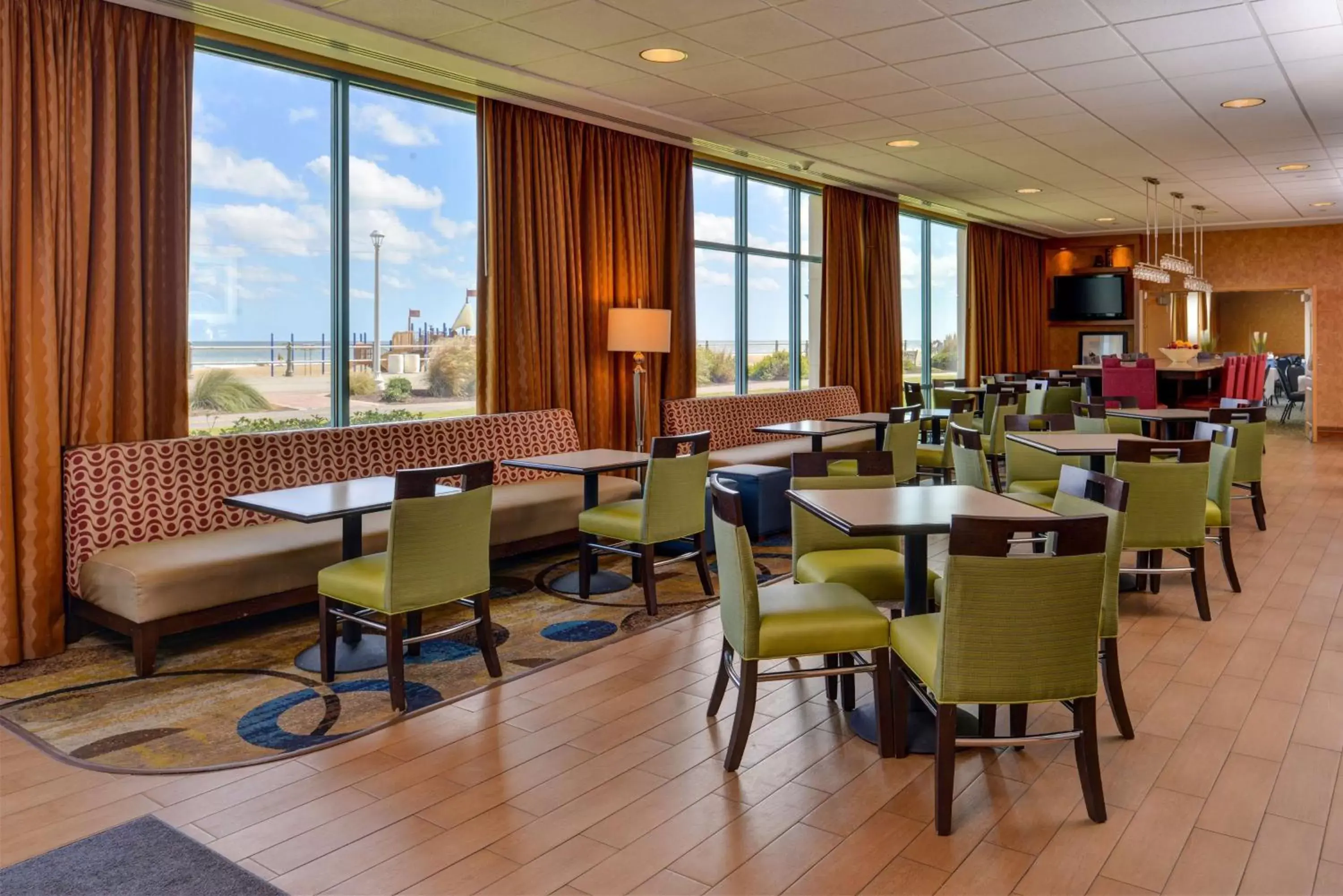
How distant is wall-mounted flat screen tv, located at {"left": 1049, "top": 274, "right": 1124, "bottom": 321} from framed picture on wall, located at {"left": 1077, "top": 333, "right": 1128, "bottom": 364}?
29 centimetres

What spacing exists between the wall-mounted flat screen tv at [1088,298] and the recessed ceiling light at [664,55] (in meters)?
12.3

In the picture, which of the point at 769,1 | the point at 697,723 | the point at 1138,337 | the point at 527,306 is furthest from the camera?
the point at 1138,337

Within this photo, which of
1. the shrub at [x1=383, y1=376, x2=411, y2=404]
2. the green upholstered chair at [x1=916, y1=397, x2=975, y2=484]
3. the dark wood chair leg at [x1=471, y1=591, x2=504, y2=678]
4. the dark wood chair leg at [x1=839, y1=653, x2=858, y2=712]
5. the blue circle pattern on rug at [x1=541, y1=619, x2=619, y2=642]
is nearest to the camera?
the dark wood chair leg at [x1=839, y1=653, x2=858, y2=712]

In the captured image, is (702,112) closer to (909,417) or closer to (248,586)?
(909,417)

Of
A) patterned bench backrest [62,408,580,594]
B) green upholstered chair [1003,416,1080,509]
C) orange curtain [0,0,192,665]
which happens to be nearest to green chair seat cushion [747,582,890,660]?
patterned bench backrest [62,408,580,594]

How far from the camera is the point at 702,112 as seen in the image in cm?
766

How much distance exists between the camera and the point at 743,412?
31.0 ft

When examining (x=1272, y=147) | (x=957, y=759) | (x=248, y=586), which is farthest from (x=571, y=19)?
(x=1272, y=147)

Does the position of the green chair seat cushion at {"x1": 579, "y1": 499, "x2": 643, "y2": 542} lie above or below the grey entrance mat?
above

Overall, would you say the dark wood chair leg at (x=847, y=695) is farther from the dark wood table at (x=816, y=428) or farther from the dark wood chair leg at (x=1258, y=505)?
the dark wood chair leg at (x=1258, y=505)

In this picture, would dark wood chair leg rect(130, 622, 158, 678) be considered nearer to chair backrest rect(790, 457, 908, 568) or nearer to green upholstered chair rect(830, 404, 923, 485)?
chair backrest rect(790, 457, 908, 568)

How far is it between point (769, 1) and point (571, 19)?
108 centimetres

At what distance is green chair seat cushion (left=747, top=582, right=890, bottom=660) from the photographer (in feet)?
11.0

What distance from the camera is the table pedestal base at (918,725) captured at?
11.6 feet
